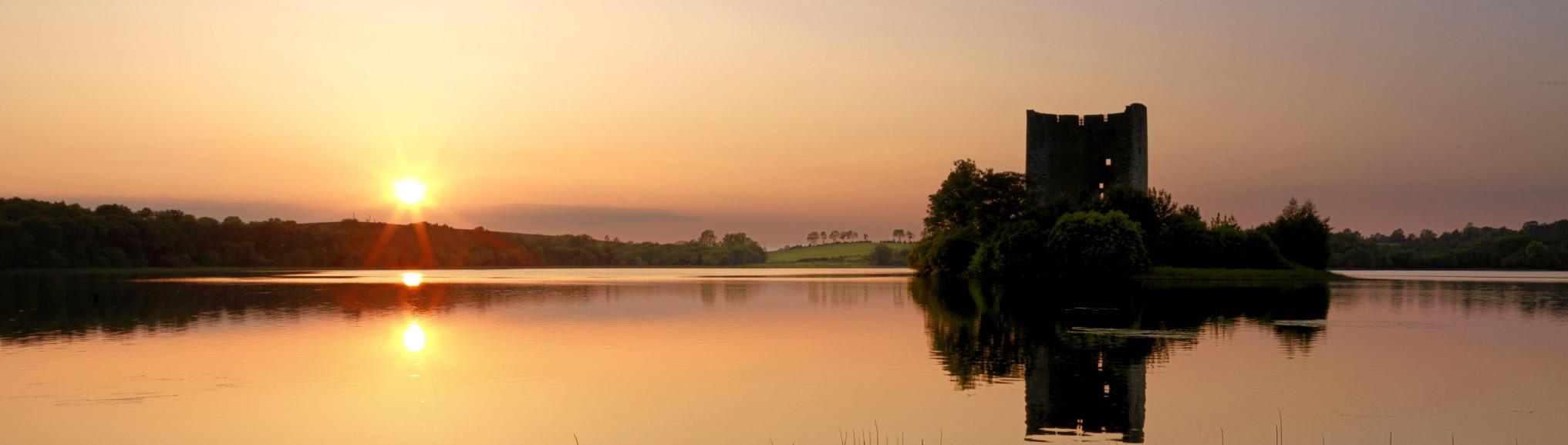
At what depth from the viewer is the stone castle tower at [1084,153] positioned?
77875 millimetres

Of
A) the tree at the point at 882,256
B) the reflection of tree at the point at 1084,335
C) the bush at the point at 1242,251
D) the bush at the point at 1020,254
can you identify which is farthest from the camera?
the tree at the point at 882,256

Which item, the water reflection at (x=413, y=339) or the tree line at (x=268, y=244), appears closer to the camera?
the water reflection at (x=413, y=339)

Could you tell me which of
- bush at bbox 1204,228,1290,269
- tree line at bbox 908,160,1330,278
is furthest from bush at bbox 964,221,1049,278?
bush at bbox 1204,228,1290,269

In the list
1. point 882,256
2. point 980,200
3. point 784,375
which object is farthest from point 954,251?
point 882,256

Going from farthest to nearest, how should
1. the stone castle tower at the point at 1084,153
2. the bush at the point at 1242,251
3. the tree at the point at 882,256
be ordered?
the tree at the point at 882,256, the stone castle tower at the point at 1084,153, the bush at the point at 1242,251

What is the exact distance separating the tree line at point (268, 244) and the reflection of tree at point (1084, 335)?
95882 mm

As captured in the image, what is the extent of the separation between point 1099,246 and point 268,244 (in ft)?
372

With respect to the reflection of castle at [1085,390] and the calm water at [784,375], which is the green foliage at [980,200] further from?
the reflection of castle at [1085,390]

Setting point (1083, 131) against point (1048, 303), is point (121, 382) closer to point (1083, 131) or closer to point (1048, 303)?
point (1048, 303)

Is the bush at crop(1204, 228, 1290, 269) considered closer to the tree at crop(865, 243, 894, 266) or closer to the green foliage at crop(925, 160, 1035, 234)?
the green foliage at crop(925, 160, 1035, 234)

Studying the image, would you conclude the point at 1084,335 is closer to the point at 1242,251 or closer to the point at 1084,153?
the point at 1242,251

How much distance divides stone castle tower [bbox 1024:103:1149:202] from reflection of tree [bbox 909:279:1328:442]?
27.0 meters

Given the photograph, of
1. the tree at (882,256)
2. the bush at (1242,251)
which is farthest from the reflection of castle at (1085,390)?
the tree at (882,256)

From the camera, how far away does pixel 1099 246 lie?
212 feet
